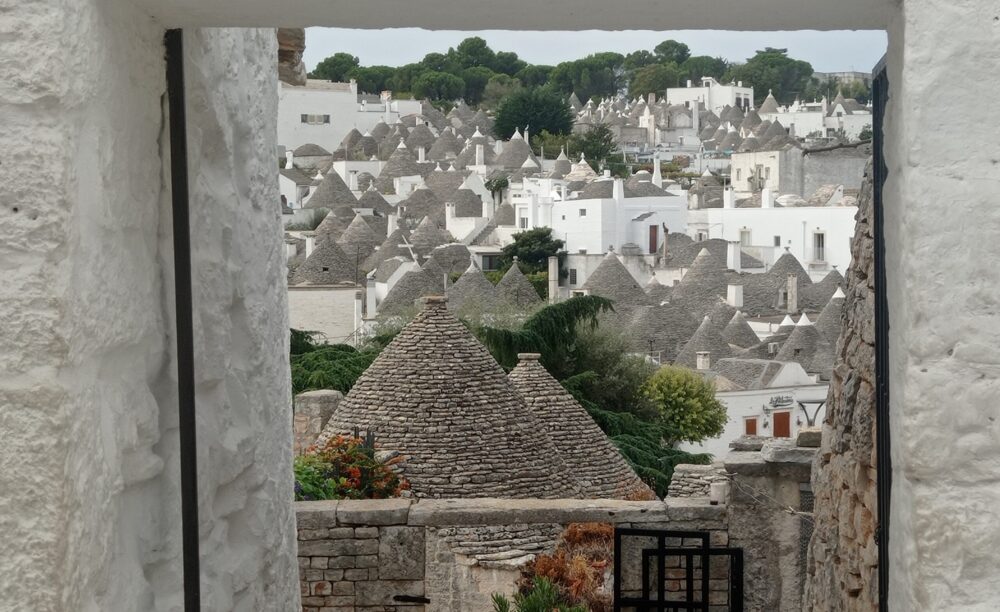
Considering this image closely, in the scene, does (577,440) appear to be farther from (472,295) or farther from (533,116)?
(533,116)

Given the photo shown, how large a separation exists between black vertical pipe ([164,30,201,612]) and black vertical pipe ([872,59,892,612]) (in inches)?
46.4

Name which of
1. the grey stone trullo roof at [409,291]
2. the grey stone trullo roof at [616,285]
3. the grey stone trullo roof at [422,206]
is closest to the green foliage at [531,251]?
the grey stone trullo roof at [616,285]

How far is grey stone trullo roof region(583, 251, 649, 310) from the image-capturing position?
1732 inches

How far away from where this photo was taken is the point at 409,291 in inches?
1617

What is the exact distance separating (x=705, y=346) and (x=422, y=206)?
26223mm

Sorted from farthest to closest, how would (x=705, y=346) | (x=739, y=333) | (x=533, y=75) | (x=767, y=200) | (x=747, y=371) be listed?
(x=533, y=75) < (x=767, y=200) < (x=739, y=333) < (x=705, y=346) < (x=747, y=371)

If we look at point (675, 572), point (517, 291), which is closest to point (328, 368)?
point (675, 572)

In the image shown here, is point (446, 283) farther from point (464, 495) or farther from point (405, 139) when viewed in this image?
point (405, 139)

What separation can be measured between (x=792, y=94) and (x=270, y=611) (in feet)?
409

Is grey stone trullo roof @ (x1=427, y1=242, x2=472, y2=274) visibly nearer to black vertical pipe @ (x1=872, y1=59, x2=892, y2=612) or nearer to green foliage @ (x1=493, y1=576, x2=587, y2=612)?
green foliage @ (x1=493, y1=576, x2=587, y2=612)

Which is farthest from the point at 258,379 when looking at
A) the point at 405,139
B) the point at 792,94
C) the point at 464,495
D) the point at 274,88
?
the point at 792,94

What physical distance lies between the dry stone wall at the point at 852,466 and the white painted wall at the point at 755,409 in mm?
28713

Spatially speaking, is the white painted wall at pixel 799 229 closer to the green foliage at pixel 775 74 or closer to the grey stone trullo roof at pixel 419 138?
the grey stone trullo roof at pixel 419 138

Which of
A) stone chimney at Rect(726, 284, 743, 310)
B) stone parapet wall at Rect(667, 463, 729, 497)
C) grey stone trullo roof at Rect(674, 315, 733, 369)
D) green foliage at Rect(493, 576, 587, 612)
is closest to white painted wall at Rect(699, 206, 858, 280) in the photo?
stone chimney at Rect(726, 284, 743, 310)
